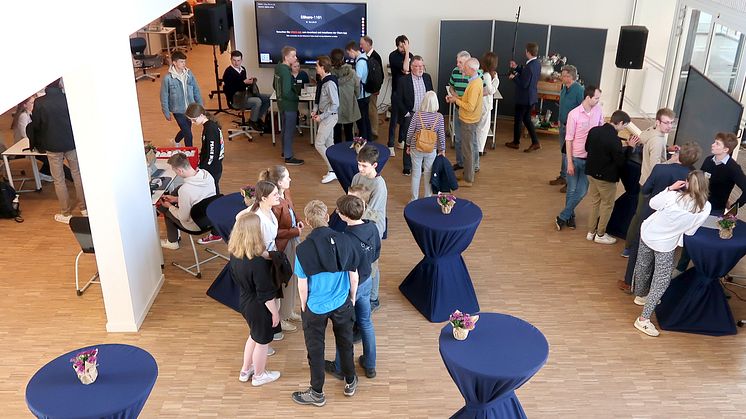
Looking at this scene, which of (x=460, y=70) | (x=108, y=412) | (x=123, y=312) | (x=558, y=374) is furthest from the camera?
(x=460, y=70)

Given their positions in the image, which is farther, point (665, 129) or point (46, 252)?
point (46, 252)

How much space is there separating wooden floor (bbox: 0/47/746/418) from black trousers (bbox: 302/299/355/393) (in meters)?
0.25

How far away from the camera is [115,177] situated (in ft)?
17.8

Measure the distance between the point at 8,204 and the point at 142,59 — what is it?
6.41m

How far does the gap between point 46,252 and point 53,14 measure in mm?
3700

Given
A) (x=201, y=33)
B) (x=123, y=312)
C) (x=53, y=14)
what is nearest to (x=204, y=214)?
(x=123, y=312)

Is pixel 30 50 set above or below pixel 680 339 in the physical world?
above

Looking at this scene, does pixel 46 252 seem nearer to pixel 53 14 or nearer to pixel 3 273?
pixel 3 273

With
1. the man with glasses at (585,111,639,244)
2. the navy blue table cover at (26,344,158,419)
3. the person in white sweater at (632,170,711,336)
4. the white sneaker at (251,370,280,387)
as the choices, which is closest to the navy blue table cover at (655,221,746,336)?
the person in white sweater at (632,170,711,336)

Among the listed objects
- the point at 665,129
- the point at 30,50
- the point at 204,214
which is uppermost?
the point at 30,50

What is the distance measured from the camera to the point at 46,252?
7.12 metres

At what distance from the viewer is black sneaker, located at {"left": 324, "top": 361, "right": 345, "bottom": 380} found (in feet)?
17.1

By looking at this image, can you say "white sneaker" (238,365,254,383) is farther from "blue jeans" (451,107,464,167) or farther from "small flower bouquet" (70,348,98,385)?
"blue jeans" (451,107,464,167)

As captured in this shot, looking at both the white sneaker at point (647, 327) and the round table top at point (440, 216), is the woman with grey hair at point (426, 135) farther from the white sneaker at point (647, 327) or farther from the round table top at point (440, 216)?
the white sneaker at point (647, 327)
